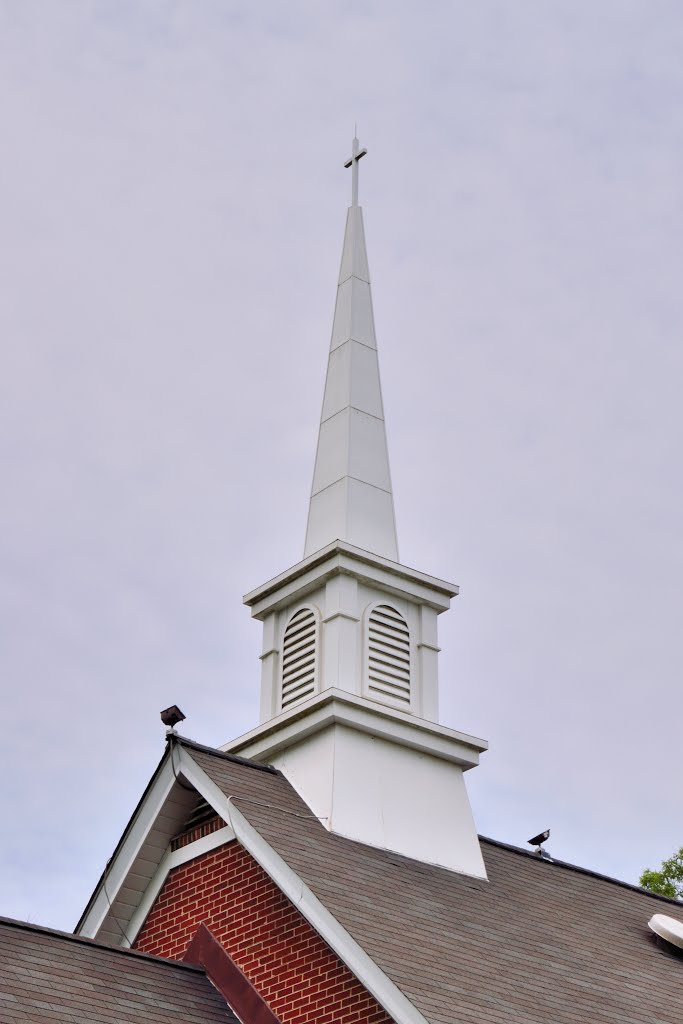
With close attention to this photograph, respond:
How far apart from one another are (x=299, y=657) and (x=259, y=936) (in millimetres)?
4470

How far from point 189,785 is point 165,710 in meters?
0.87

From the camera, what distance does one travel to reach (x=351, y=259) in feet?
70.2

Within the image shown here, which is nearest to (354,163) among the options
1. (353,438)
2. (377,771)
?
(353,438)

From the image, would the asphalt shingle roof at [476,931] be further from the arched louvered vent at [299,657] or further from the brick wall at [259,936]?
the arched louvered vent at [299,657]

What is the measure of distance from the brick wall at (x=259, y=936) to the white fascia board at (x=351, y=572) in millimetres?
3975

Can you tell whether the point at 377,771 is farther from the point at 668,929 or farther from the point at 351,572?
the point at 668,929

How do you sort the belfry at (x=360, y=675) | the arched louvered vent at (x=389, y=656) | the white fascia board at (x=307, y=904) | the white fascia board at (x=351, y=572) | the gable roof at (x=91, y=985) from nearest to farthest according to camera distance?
the white fascia board at (x=307, y=904) < the gable roof at (x=91, y=985) < the belfry at (x=360, y=675) < the arched louvered vent at (x=389, y=656) < the white fascia board at (x=351, y=572)

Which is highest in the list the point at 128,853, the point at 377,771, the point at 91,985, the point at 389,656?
the point at 389,656

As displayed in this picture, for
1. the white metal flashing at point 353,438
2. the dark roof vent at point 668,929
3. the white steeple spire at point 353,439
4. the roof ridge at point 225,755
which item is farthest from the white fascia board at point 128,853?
the dark roof vent at point 668,929

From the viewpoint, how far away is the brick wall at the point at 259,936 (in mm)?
12828

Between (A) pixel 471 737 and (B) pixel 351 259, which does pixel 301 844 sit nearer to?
(A) pixel 471 737

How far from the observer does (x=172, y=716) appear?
1509 centimetres

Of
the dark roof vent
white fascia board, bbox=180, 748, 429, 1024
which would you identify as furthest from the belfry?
the dark roof vent

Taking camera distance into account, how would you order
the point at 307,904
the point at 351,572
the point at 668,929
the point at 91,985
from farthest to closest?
the point at 351,572, the point at 668,929, the point at 307,904, the point at 91,985
